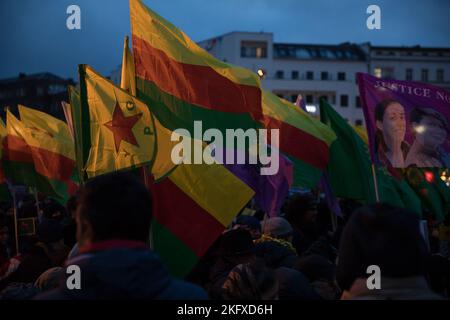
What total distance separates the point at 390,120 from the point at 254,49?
210ft

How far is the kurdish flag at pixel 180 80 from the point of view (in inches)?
253

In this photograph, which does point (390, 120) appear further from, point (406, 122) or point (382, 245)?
point (382, 245)

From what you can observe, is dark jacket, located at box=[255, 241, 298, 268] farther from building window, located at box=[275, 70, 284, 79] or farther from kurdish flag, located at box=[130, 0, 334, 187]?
building window, located at box=[275, 70, 284, 79]

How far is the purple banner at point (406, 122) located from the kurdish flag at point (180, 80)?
1.40m

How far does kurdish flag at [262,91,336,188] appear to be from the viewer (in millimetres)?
9523

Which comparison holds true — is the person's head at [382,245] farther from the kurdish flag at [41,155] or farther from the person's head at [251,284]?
the kurdish flag at [41,155]

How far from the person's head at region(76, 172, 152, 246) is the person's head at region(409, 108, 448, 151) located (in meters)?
5.07

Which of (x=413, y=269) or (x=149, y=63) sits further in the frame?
(x=149, y=63)

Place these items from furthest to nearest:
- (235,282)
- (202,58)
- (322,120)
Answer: (322,120), (202,58), (235,282)

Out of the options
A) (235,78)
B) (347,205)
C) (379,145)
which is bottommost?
(347,205)

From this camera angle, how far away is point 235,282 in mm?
3402

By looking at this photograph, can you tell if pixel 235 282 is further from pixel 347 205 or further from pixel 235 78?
pixel 347 205
